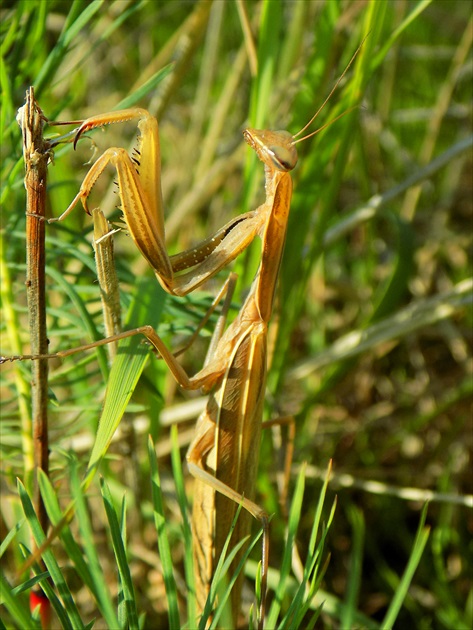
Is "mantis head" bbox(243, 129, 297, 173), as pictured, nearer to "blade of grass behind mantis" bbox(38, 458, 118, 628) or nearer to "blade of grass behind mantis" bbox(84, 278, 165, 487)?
"blade of grass behind mantis" bbox(84, 278, 165, 487)

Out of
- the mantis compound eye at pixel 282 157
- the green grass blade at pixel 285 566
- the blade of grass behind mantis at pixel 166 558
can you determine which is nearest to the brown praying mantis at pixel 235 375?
the mantis compound eye at pixel 282 157

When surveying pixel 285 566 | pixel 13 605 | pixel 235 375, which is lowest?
pixel 285 566

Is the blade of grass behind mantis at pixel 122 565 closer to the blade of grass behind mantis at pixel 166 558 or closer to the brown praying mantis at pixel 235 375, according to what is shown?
the blade of grass behind mantis at pixel 166 558

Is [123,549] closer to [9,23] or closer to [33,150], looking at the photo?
[33,150]

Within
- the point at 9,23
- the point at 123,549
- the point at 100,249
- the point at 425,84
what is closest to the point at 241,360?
the point at 100,249

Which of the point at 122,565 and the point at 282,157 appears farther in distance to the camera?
the point at 282,157

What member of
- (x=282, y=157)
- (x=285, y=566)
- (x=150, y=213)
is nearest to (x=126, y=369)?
(x=150, y=213)

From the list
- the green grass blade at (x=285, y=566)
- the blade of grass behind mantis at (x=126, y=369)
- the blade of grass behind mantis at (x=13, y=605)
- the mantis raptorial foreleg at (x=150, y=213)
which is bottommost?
the green grass blade at (x=285, y=566)

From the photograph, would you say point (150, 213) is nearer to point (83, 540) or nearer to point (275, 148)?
point (275, 148)

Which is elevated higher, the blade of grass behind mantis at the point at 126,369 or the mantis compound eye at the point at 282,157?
the mantis compound eye at the point at 282,157
